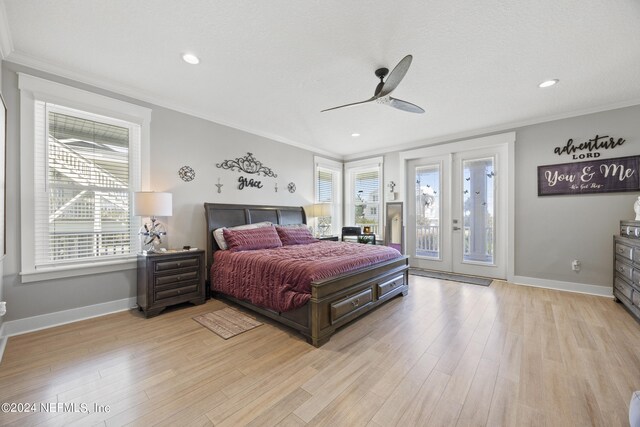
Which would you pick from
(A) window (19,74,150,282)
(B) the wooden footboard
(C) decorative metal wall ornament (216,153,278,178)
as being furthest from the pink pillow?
(A) window (19,74,150,282)

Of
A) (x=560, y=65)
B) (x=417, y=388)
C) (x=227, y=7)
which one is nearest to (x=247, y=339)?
(x=417, y=388)

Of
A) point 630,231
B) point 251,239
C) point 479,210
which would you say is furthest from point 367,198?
point 630,231

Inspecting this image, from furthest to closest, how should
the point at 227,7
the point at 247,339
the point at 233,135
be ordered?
the point at 233,135 < the point at 247,339 < the point at 227,7

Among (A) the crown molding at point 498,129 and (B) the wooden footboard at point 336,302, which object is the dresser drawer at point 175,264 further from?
(A) the crown molding at point 498,129

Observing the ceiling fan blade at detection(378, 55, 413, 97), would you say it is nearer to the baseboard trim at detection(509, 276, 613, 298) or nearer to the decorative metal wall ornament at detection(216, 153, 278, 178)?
the decorative metal wall ornament at detection(216, 153, 278, 178)

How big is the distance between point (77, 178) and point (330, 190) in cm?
456

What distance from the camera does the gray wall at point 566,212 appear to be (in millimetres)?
3572

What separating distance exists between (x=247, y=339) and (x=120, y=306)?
72.1 inches

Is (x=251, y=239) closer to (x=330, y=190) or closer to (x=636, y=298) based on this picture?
(x=330, y=190)

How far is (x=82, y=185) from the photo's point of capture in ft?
9.56

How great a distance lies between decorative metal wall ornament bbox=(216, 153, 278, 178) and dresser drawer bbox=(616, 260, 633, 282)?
5.02 m

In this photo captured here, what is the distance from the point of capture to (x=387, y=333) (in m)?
2.57

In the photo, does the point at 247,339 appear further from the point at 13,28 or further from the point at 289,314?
the point at 13,28

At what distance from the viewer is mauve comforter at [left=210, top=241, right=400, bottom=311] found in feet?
8.14
